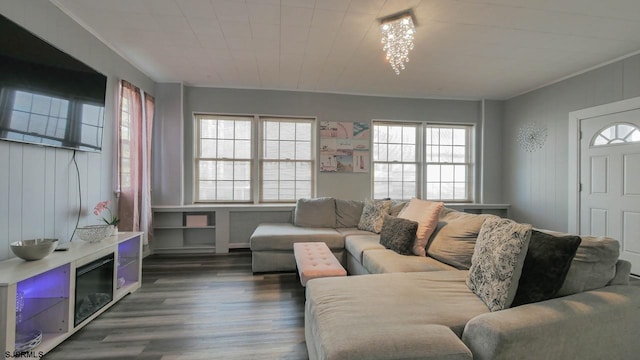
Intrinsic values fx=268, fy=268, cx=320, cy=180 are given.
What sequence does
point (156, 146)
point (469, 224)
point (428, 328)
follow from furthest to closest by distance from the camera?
point (156, 146)
point (469, 224)
point (428, 328)

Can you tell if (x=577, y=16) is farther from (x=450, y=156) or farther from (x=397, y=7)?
(x=450, y=156)

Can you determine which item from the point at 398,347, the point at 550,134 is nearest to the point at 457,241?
the point at 398,347

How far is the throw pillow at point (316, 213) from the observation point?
3904 mm

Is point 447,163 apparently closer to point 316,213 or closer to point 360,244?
point 316,213

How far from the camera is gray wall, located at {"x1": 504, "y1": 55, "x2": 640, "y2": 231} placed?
3.27 m

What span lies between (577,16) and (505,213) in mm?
3409

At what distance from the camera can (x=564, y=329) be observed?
1.17 meters

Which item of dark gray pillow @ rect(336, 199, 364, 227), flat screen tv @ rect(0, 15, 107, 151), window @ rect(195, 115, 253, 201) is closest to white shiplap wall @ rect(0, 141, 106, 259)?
flat screen tv @ rect(0, 15, 107, 151)

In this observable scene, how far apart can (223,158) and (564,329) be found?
4312 mm

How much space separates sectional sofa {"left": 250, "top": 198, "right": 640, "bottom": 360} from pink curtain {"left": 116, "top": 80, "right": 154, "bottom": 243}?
2.83 m

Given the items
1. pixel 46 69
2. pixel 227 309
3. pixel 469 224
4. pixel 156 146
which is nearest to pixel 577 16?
pixel 469 224

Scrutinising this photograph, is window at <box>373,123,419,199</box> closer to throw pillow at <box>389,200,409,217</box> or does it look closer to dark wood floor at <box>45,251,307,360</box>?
throw pillow at <box>389,200,409,217</box>

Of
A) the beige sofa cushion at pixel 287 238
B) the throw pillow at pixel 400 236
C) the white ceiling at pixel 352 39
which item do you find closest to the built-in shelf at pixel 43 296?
the beige sofa cushion at pixel 287 238

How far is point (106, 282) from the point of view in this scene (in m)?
2.29
